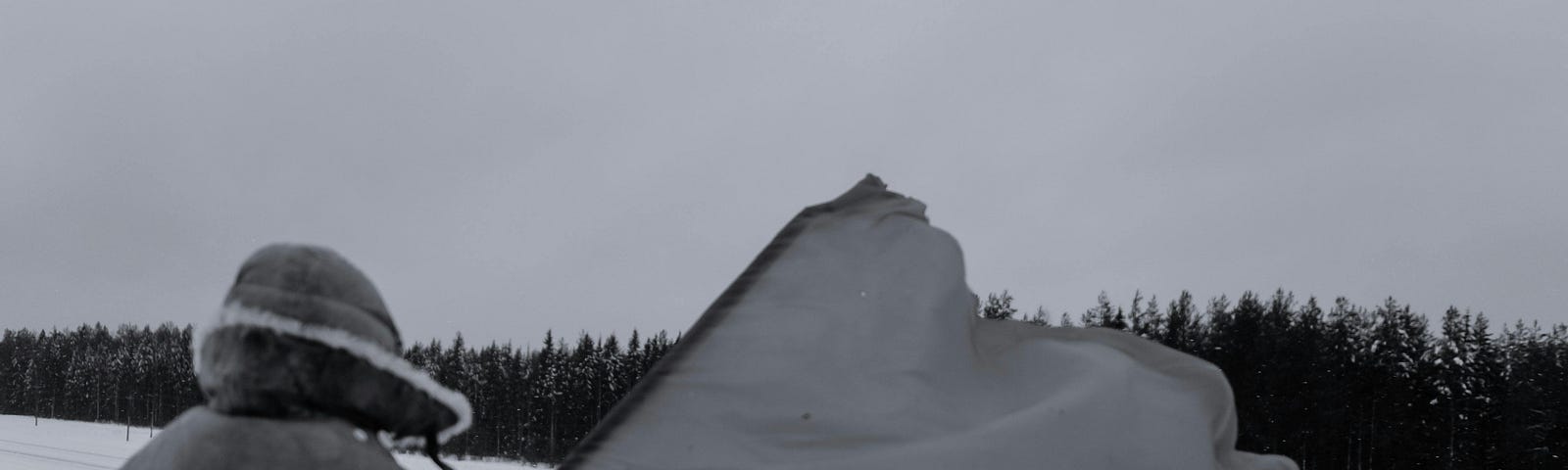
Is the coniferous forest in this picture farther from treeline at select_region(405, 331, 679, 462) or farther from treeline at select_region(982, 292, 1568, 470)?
treeline at select_region(405, 331, 679, 462)

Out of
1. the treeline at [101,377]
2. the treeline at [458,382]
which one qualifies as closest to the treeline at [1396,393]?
the treeline at [458,382]

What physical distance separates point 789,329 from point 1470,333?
4914 centimetres

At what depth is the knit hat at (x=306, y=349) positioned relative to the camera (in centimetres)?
147

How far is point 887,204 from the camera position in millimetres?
2443

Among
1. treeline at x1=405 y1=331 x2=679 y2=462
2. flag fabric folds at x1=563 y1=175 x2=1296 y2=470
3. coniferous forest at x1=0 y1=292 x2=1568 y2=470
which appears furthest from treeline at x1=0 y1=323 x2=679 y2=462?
flag fabric folds at x1=563 y1=175 x2=1296 y2=470

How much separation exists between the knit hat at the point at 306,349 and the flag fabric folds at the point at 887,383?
52 centimetres

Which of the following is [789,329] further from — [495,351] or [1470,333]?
[495,351]

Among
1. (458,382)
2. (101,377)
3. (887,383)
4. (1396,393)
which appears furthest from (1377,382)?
(101,377)

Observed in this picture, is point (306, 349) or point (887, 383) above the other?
point (887, 383)

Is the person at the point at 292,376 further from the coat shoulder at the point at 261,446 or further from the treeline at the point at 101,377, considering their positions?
the treeline at the point at 101,377

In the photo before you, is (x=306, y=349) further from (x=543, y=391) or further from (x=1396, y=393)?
(x=543, y=391)

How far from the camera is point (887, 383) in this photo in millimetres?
2158

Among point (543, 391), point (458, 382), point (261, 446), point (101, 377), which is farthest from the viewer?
point (101, 377)

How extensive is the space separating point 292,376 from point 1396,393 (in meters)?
45.7
